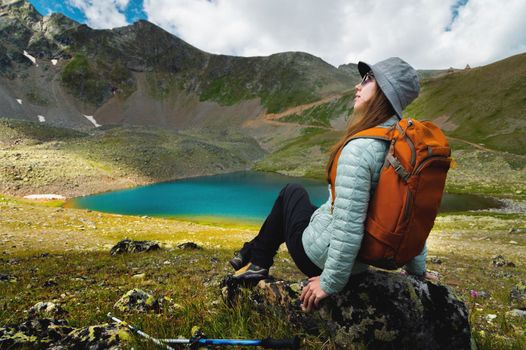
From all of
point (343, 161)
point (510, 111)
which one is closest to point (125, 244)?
→ point (343, 161)

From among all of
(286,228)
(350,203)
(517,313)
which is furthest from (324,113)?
(350,203)

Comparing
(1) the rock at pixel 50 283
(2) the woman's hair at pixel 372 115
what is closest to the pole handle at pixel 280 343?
(2) the woman's hair at pixel 372 115

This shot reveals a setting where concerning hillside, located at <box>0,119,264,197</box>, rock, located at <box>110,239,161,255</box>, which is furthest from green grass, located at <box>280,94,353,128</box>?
rock, located at <box>110,239,161,255</box>

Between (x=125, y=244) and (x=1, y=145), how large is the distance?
95.1 metres

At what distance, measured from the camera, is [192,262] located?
1427 centimetres

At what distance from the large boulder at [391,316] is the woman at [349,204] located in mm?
265

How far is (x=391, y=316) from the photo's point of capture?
14.6ft

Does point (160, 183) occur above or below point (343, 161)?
below

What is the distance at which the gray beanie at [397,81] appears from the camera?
177 inches

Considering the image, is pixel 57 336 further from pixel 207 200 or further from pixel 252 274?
pixel 207 200

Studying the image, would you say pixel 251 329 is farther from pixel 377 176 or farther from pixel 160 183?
pixel 160 183

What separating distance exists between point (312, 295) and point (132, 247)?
14.1 metres

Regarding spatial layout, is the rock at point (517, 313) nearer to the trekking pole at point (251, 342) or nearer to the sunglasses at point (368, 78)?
the trekking pole at point (251, 342)

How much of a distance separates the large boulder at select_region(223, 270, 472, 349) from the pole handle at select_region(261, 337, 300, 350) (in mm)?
570
